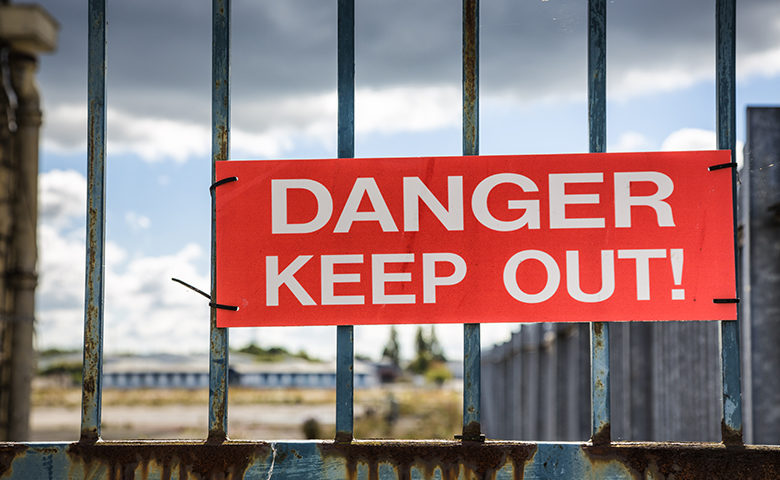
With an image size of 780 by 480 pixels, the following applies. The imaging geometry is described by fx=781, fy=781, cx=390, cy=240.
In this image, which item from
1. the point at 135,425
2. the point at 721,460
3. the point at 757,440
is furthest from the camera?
the point at 135,425

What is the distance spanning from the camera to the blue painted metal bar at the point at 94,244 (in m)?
2.55

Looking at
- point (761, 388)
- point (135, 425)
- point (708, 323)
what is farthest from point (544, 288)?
point (135, 425)

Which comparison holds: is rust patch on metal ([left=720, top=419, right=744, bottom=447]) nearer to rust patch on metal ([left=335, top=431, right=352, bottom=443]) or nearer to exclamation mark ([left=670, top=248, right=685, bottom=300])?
exclamation mark ([left=670, top=248, right=685, bottom=300])

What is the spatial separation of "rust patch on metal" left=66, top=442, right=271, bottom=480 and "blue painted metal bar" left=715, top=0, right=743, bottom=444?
4.87 ft

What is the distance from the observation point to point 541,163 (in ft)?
8.38

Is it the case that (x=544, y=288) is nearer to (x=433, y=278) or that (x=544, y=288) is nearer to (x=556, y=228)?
(x=556, y=228)

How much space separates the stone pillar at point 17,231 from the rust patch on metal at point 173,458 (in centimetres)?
838

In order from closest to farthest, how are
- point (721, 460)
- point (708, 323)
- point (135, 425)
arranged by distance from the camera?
point (721, 460), point (708, 323), point (135, 425)

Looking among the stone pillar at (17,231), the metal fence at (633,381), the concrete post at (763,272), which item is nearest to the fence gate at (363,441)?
the concrete post at (763,272)

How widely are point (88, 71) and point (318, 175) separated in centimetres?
86

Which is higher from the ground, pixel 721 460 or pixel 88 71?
pixel 88 71

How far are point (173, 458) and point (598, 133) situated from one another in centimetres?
174

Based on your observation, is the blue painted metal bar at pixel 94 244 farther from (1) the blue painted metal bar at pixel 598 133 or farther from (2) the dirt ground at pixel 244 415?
(2) the dirt ground at pixel 244 415

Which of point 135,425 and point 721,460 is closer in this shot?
point 721,460
